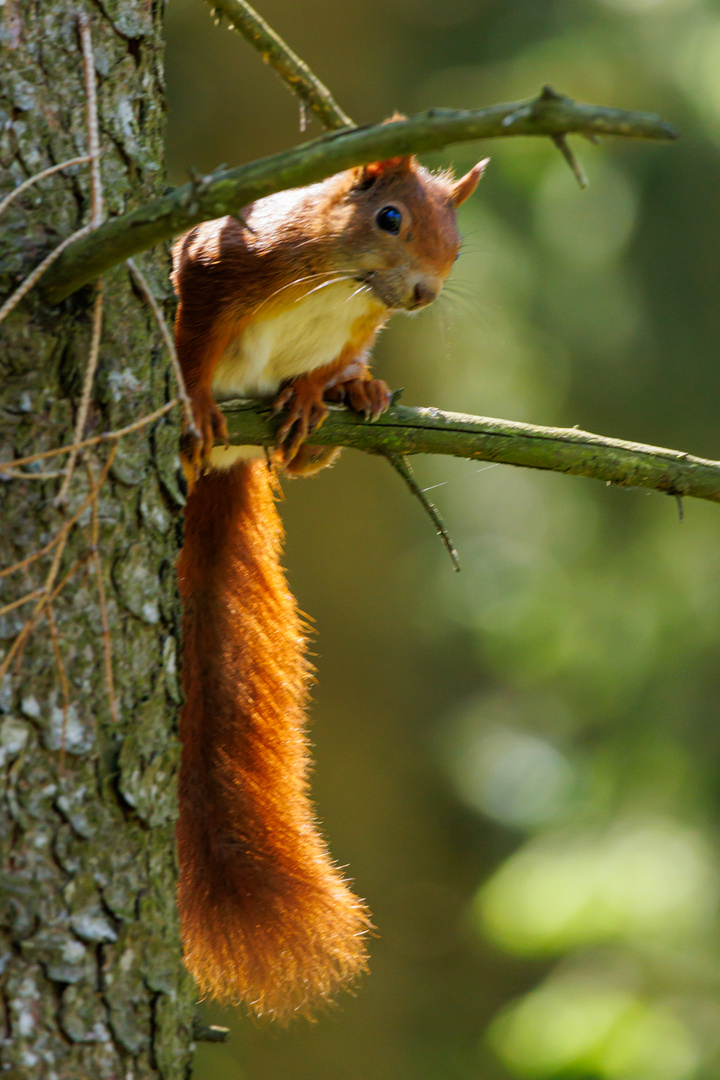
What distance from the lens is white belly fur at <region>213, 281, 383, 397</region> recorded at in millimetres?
1712

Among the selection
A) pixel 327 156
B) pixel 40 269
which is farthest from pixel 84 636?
pixel 327 156

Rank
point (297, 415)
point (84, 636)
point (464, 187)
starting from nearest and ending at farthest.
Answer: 1. point (84, 636)
2. point (297, 415)
3. point (464, 187)

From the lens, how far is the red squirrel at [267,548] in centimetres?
129

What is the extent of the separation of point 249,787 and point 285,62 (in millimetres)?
850

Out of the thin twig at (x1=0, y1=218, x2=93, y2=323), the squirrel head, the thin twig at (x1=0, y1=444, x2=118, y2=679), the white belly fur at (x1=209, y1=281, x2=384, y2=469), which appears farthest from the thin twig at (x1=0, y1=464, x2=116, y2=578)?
the squirrel head

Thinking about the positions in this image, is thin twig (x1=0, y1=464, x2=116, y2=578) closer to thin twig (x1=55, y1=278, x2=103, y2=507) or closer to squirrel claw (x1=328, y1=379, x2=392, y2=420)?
thin twig (x1=55, y1=278, x2=103, y2=507)

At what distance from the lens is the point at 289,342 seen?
5.73 feet

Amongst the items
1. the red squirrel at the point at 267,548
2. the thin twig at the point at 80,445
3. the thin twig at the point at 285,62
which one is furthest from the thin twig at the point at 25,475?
the thin twig at the point at 285,62

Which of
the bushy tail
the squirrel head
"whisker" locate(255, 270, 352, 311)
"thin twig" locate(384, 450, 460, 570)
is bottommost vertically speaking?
the bushy tail

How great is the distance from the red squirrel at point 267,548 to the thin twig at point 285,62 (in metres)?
0.30

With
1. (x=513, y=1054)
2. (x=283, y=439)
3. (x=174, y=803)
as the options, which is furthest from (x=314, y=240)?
(x=513, y=1054)

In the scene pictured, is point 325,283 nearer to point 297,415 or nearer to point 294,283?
point 294,283

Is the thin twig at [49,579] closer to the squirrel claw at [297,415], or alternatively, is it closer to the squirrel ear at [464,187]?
the squirrel claw at [297,415]

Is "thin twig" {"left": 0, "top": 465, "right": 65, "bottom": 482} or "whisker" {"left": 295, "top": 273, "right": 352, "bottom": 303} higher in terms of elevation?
"whisker" {"left": 295, "top": 273, "right": 352, "bottom": 303}
